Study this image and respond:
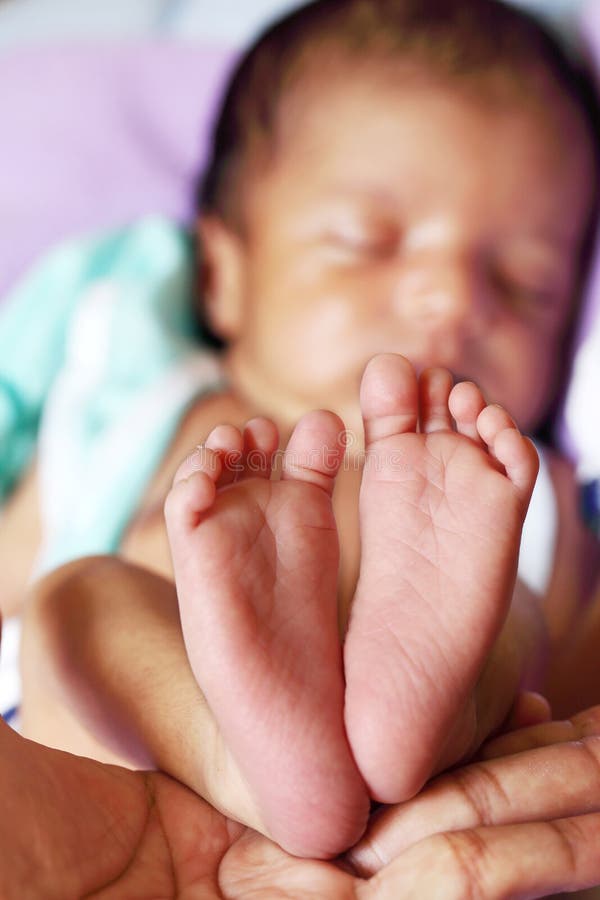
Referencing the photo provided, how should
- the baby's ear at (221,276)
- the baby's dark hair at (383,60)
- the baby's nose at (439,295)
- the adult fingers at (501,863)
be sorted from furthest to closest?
the baby's ear at (221,276), the baby's dark hair at (383,60), the baby's nose at (439,295), the adult fingers at (501,863)

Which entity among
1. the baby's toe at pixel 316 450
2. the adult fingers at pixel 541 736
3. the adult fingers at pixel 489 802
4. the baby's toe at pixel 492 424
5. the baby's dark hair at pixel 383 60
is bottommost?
the adult fingers at pixel 541 736

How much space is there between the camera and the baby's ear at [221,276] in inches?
45.8

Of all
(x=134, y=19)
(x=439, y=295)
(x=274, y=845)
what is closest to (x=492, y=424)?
(x=274, y=845)

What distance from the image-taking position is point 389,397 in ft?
1.73

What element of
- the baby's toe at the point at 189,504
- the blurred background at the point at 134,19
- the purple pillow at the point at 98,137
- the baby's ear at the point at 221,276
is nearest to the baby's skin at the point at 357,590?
the baby's toe at the point at 189,504

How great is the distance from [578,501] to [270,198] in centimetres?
48

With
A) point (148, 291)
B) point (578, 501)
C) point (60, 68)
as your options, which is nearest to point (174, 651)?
point (578, 501)

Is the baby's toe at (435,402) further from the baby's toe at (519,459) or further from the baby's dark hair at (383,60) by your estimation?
the baby's dark hair at (383,60)

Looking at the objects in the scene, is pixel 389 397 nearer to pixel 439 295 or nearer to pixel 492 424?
pixel 492 424

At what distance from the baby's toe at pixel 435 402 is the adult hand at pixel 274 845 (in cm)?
19

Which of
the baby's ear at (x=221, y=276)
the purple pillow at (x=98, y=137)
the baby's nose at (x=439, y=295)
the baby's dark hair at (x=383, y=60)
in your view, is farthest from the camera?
the purple pillow at (x=98, y=137)

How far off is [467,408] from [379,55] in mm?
686

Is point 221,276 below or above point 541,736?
above

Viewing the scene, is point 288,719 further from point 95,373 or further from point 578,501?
point 95,373
